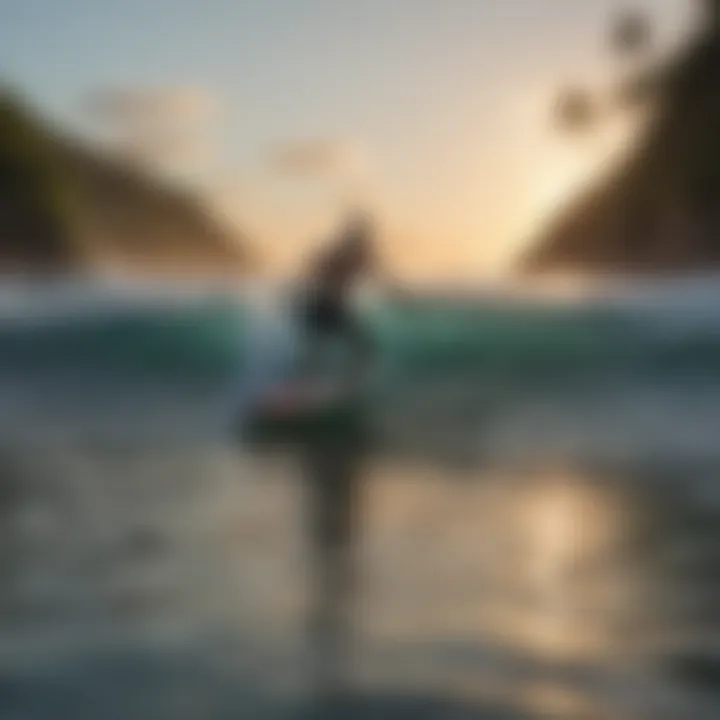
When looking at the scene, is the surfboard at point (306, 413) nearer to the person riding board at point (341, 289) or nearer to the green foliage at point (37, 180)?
the person riding board at point (341, 289)

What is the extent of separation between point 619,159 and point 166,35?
1.93ft

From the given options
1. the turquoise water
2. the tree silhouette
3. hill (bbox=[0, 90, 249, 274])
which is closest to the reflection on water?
the turquoise water

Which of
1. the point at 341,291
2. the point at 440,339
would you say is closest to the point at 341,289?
the point at 341,291

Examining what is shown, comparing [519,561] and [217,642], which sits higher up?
[519,561]

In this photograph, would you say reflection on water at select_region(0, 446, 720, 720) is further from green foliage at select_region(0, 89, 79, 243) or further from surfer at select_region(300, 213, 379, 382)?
green foliage at select_region(0, 89, 79, 243)

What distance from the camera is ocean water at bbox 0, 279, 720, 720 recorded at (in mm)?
1078

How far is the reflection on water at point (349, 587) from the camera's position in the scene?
1057 mm

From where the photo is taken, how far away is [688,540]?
4.42ft

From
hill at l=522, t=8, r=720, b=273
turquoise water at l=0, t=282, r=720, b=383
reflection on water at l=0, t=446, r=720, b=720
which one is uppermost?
hill at l=522, t=8, r=720, b=273

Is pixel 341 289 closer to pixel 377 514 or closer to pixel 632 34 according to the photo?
pixel 377 514

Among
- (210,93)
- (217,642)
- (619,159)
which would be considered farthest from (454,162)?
(217,642)

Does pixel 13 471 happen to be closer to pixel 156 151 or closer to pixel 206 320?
pixel 206 320

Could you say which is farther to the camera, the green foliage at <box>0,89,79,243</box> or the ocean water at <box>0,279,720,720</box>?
the green foliage at <box>0,89,79,243</box>

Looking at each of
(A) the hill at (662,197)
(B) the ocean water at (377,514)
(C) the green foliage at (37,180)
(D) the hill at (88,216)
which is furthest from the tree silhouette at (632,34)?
(C) the green foliage at (37,180)
